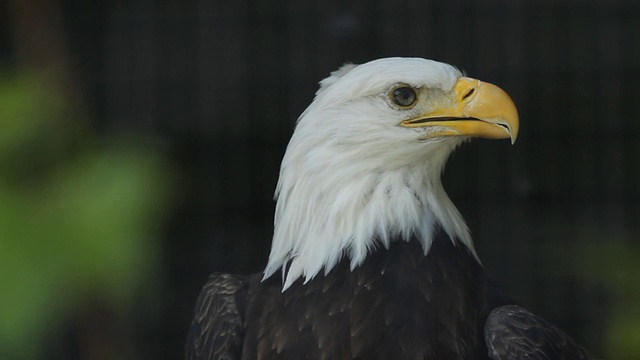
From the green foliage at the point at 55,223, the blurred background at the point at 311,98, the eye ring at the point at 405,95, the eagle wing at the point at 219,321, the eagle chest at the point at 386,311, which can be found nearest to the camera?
the eagle chest at the point at 386,311

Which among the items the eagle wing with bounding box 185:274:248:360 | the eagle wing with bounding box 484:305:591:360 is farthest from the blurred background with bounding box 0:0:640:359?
the eagle wing with bounding box 484:305:591:360

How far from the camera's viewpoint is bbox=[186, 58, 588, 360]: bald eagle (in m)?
2.46

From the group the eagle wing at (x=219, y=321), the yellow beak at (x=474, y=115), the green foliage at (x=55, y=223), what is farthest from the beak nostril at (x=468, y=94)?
the green foliage at (x=55, y=223)

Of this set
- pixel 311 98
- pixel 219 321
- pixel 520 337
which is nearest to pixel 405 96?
pixel 520 337

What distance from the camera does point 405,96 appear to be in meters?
2.52

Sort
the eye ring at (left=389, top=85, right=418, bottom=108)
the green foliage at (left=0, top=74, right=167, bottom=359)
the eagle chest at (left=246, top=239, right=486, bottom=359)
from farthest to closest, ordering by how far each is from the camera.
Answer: the green foliage at (left=0, top=74, right=167, bottom=359)
the eye ring at (left=389, top=85, right=418, bottom=108)
the eagle chest at (left=246, top=239, right=486, bottom=359)

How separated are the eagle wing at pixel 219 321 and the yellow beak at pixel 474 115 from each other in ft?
2.07

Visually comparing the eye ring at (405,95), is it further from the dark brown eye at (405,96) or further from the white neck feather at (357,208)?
the white neck feather at (357,208)

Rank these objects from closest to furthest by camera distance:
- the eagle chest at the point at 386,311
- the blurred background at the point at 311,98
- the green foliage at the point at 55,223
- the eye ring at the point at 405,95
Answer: the eagle chest at the point at 386,311 → the eye ring at the point at 405,95 → the green foliage at the point at 55,223 → the blurred background at the point at 311,98

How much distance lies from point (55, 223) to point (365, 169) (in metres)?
0.94

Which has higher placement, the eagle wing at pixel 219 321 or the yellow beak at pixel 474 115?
the yellow beak at pixel 474 115

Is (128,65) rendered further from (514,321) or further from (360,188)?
(514,321)

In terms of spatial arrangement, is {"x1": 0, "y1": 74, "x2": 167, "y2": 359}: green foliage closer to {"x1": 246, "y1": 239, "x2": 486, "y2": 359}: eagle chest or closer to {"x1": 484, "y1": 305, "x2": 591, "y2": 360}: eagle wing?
{"x1": 246, "y1": 239, "x2": 486, "y2": 359}: eagle chest

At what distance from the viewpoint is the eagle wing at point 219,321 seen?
2654mm
